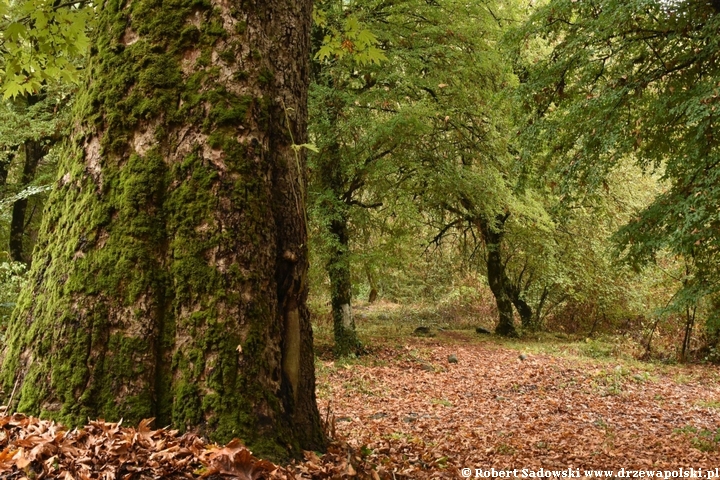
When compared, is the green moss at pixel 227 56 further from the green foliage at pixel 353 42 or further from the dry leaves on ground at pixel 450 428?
the green foliage at pixel 353 42

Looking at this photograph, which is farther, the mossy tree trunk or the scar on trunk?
the mossy tree trunk

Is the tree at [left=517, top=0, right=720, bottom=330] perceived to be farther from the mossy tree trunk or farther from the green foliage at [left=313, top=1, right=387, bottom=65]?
the mossy tree trunk

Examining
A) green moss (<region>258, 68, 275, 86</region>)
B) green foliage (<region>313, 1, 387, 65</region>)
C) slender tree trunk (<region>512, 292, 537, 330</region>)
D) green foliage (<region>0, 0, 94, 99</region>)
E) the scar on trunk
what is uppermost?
green foliage (<region>313, 1, 387, 65</region>)

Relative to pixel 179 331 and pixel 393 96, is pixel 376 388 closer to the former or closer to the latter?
pixel 393 96

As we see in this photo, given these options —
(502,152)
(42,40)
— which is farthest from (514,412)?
(42,40)

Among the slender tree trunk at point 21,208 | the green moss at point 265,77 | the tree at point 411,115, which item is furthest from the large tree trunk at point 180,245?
the slender tree trunk at point 21,208

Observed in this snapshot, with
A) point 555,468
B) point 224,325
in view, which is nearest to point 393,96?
point 555,468

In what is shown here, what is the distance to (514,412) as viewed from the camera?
7281mm

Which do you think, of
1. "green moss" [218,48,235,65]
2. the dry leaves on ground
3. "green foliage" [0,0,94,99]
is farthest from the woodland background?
"green moss" [218,48,235,65]

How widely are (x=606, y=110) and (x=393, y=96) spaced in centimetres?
460

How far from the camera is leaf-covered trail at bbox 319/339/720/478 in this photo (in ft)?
14.8

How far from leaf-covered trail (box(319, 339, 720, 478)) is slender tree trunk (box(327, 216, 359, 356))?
75cm

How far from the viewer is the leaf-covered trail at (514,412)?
4.50 metres

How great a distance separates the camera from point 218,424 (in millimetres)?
2176
